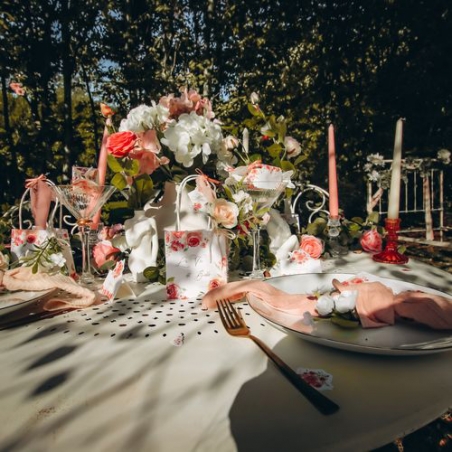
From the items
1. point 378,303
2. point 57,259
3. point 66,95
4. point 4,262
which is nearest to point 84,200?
→ point 57,259

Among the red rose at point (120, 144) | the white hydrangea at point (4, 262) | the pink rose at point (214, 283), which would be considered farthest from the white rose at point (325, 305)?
the white hydrangea at point (4, 262)

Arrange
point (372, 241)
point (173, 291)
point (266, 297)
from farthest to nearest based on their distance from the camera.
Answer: point (372, 241) → point (173, 291) → point (266, 297)

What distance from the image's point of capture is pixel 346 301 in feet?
2.25

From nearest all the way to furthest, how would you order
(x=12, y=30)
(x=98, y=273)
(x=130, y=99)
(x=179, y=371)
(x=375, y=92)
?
(x=179, y=371) < (x=98, y=273) < (x=12, y=30) < (x=130, y=99) < (x=375, y=92)

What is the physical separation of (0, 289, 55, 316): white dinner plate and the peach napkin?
16 millimetres

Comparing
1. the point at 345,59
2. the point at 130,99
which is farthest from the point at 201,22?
the point at 345,59

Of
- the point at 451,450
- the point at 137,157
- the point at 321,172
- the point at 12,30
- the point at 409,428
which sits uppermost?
the point at 12,30

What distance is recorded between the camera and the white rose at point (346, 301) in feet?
2.25

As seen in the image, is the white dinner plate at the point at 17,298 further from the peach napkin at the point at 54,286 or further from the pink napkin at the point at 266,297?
the pink napkin at the point at 266,297

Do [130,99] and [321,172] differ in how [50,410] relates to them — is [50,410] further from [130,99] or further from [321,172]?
[321,172]

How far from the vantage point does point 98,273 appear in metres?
1.19

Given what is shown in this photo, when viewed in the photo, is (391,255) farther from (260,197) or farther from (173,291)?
(173,291)

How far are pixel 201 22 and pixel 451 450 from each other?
5.47 metres

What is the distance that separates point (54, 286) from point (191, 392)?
20.4 inches
